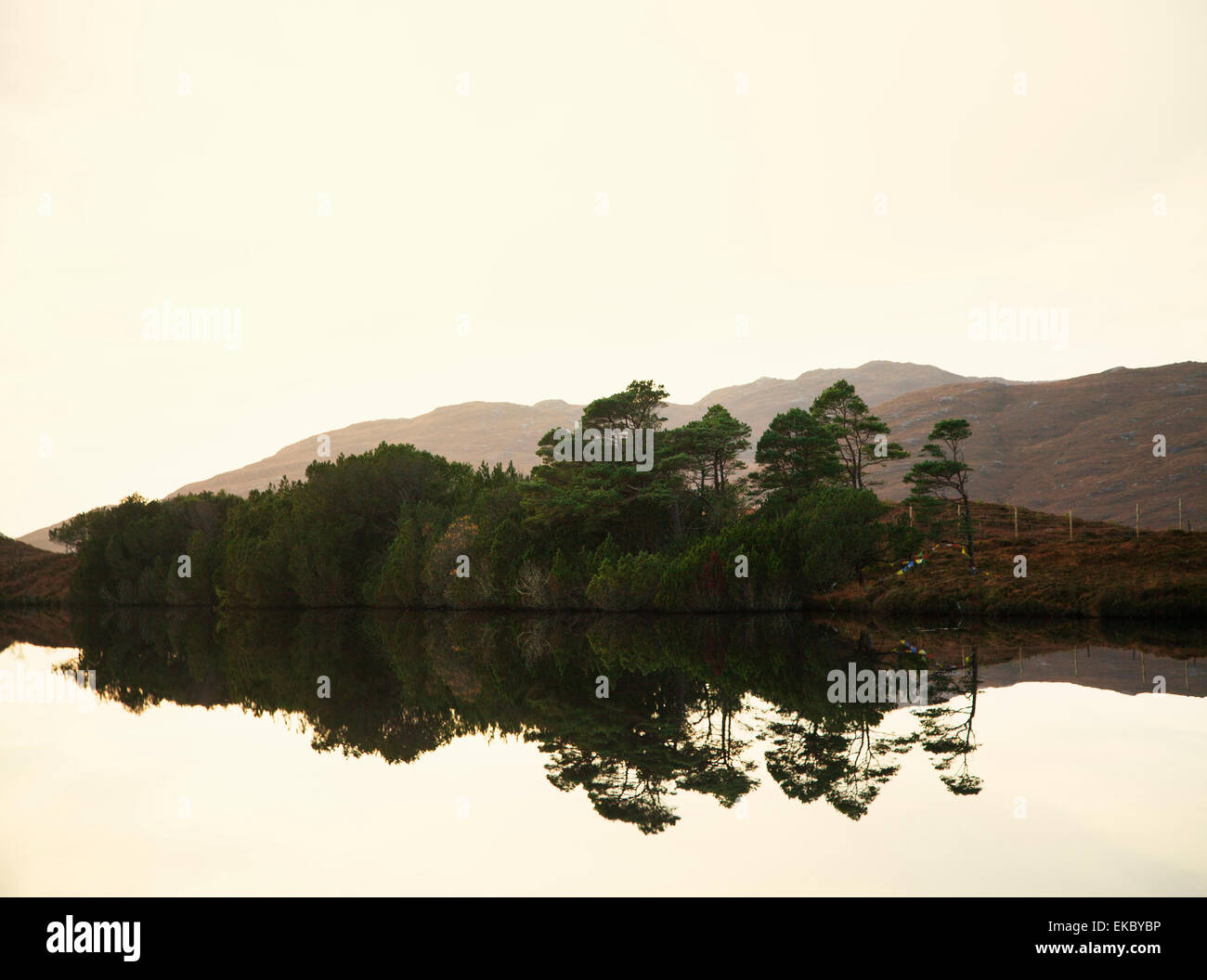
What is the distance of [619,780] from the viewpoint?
33.0 ft

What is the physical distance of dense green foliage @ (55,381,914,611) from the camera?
40.0 m

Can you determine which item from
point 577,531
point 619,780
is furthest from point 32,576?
point 619,780

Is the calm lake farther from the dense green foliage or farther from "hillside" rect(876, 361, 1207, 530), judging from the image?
"hillside" rect(876, 361, 1207, 530)

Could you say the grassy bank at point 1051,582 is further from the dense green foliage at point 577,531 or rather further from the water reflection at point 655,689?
the water reflection at point 655,689

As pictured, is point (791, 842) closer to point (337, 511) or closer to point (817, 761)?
point (817, 761)

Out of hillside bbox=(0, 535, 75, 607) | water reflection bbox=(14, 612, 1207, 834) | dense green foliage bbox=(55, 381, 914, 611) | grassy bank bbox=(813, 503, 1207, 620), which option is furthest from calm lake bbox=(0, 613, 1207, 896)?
hillside bbox=(0, 535, 75, 607)

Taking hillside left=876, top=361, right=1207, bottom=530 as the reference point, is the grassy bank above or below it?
below

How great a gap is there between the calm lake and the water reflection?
0.30 feet

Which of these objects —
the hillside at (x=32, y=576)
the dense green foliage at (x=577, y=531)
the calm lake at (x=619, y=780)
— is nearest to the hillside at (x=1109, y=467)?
the dense green foliage at (x=577, y=531)

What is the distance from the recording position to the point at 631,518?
4712 cm
